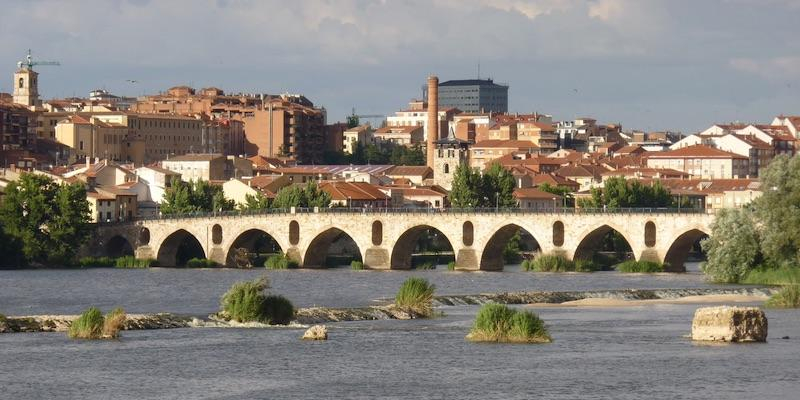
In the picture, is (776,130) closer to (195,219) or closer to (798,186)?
(195,219)

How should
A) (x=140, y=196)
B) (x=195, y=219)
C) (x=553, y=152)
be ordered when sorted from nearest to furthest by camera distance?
(x=195, y=219)
(x=140, y=196)
(x=553, y=152)

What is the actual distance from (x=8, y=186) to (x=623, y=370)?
5810 centimetres

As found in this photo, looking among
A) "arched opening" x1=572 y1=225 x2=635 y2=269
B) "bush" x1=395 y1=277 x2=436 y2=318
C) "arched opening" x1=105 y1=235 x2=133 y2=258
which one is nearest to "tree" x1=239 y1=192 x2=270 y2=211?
"arched opening" x1=105 y1=235 x2=133 y2=258

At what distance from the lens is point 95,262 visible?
9475 cm

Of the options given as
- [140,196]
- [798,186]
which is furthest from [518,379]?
[140,196]

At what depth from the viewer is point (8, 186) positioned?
9500 cm

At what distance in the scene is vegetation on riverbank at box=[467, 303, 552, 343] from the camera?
47312 mm

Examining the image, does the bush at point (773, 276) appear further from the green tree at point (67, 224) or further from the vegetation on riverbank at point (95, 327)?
the green tree at point (67, 224)

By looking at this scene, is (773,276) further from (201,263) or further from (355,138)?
(355,138)

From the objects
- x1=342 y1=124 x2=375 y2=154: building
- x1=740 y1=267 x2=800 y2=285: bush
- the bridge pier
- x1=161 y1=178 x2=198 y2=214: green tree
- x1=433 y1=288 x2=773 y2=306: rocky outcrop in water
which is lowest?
x1=433 y1=288 x2=773 y2=306: rocky outcrop in water

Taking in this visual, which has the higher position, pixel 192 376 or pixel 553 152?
pixel 553 152

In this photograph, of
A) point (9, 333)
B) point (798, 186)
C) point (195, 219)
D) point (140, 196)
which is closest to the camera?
point (9, 333)

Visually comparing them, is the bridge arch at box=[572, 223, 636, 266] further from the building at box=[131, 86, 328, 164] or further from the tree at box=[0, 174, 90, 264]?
the building at box=[131, 86, 328, 164]

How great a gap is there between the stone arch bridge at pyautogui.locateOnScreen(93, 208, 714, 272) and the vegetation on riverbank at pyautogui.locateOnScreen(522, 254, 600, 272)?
0.56m
